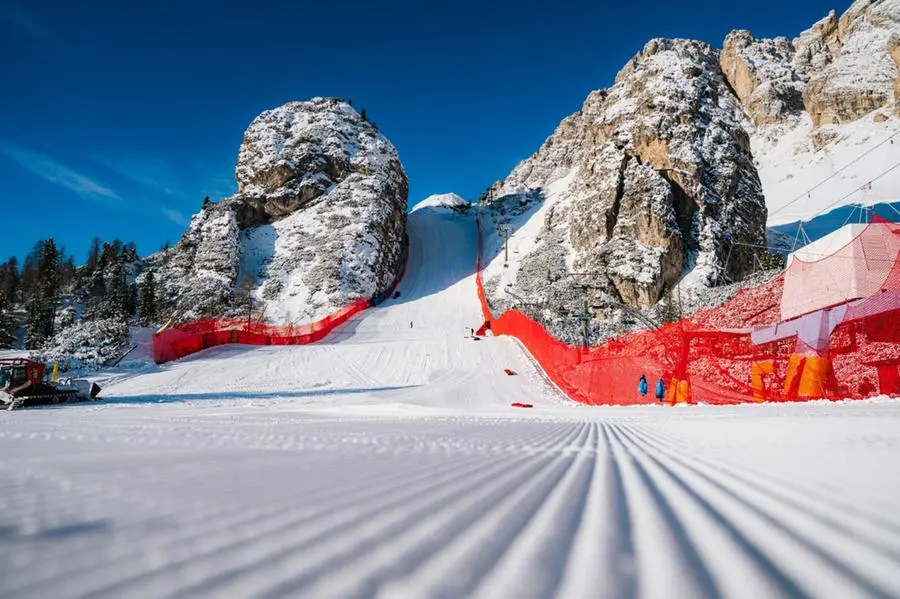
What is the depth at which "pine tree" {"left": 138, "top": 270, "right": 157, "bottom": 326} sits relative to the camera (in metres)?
41.2

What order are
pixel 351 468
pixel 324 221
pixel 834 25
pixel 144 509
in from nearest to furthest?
pixel 144 509
pixel 351 468
pixel 324 221
pixel 834 25

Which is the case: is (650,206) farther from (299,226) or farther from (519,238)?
(299,226)

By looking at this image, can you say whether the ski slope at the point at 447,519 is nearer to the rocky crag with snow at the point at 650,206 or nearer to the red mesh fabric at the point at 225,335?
the red mesh fabric at the point at 225,335

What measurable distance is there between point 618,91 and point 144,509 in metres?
56.9

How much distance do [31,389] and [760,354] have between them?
61.9 feet

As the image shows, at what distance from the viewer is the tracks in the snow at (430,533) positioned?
55 centimetres

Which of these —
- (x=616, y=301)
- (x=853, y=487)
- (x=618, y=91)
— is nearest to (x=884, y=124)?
(x=618, y=91)

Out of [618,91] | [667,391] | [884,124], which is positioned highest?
[884,124]

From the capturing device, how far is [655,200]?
36.8 meters

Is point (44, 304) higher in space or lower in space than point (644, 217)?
lower

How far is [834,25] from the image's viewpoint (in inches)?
3351

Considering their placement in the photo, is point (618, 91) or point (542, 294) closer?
point (542, 294)

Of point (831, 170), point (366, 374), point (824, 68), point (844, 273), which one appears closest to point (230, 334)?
point (366, 374)

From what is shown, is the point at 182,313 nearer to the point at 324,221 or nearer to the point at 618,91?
the point at 324,221
